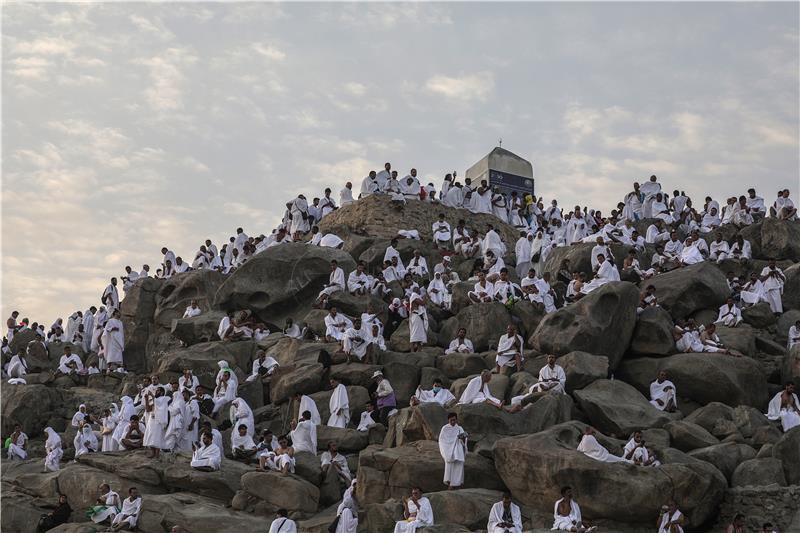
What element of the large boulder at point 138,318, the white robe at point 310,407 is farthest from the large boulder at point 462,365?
the large boulder at point 138,318

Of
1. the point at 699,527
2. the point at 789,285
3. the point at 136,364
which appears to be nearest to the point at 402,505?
the point at 699,527

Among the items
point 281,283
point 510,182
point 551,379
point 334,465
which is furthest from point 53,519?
point 510,182

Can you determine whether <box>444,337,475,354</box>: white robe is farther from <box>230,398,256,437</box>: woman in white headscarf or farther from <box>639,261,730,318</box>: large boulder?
<box>230,398,256,437</box>: woman in white headscarf

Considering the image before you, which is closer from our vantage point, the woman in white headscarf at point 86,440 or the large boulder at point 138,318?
the woman in white headscarf at point 86,440

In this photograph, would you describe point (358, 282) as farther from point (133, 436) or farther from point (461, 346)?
point (133, 436)

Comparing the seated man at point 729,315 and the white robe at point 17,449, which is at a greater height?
the seated man at point 729,315

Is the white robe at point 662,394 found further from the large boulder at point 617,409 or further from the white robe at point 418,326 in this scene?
the white robe at point 418,326

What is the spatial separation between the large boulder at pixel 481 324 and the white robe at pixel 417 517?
803 centimetres

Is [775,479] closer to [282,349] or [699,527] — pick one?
[699,527]

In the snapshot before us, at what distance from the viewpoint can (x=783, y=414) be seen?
22.8 m

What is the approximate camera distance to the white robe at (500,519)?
18438 mm

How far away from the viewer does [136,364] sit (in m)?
33.8

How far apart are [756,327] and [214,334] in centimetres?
1441

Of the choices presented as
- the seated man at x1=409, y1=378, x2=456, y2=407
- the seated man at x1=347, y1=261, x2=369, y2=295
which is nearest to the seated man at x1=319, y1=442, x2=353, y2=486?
the seated man at x1=409, y1=378, x2=456, y2=407
